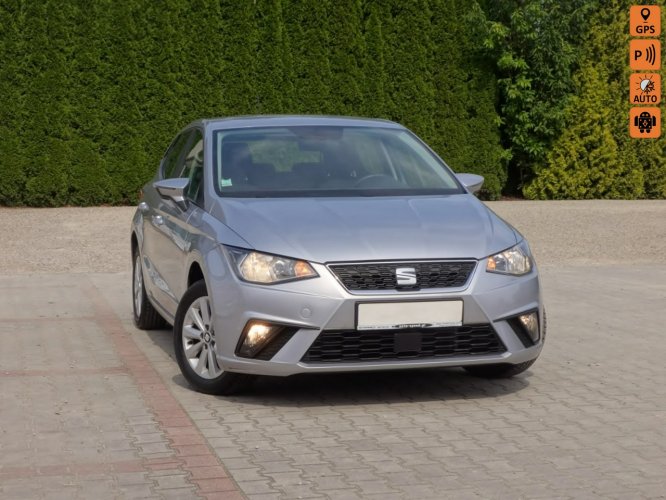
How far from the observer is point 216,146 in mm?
8227

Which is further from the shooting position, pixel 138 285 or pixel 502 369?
pixel 138 285

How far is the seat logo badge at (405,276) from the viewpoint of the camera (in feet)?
22.3

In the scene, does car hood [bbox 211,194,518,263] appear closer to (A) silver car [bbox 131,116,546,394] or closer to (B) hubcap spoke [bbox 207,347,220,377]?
(A) silver car [bbox 131,116,546,394]

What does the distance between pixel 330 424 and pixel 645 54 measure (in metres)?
16.9

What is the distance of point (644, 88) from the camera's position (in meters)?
22.1

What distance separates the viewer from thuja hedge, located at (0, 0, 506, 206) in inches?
746

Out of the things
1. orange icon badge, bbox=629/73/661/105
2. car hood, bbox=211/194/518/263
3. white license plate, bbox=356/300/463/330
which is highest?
car hood, bbox=211/194/518/263

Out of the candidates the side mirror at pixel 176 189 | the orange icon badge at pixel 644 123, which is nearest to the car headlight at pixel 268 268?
the side mirror at pixel 176 189

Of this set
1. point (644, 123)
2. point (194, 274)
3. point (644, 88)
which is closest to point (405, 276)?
point (194, 274)

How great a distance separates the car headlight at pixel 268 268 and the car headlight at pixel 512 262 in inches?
40.4

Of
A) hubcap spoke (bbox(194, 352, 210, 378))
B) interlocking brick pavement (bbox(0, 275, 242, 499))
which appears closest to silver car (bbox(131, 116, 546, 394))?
hubcap spoke (bbox(194, 352, 210, 378))

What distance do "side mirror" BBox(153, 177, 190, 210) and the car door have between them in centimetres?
6

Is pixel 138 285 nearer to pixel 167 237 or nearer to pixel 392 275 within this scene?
pixel 167 237

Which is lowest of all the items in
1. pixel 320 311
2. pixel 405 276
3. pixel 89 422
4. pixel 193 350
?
pixel 89 422
